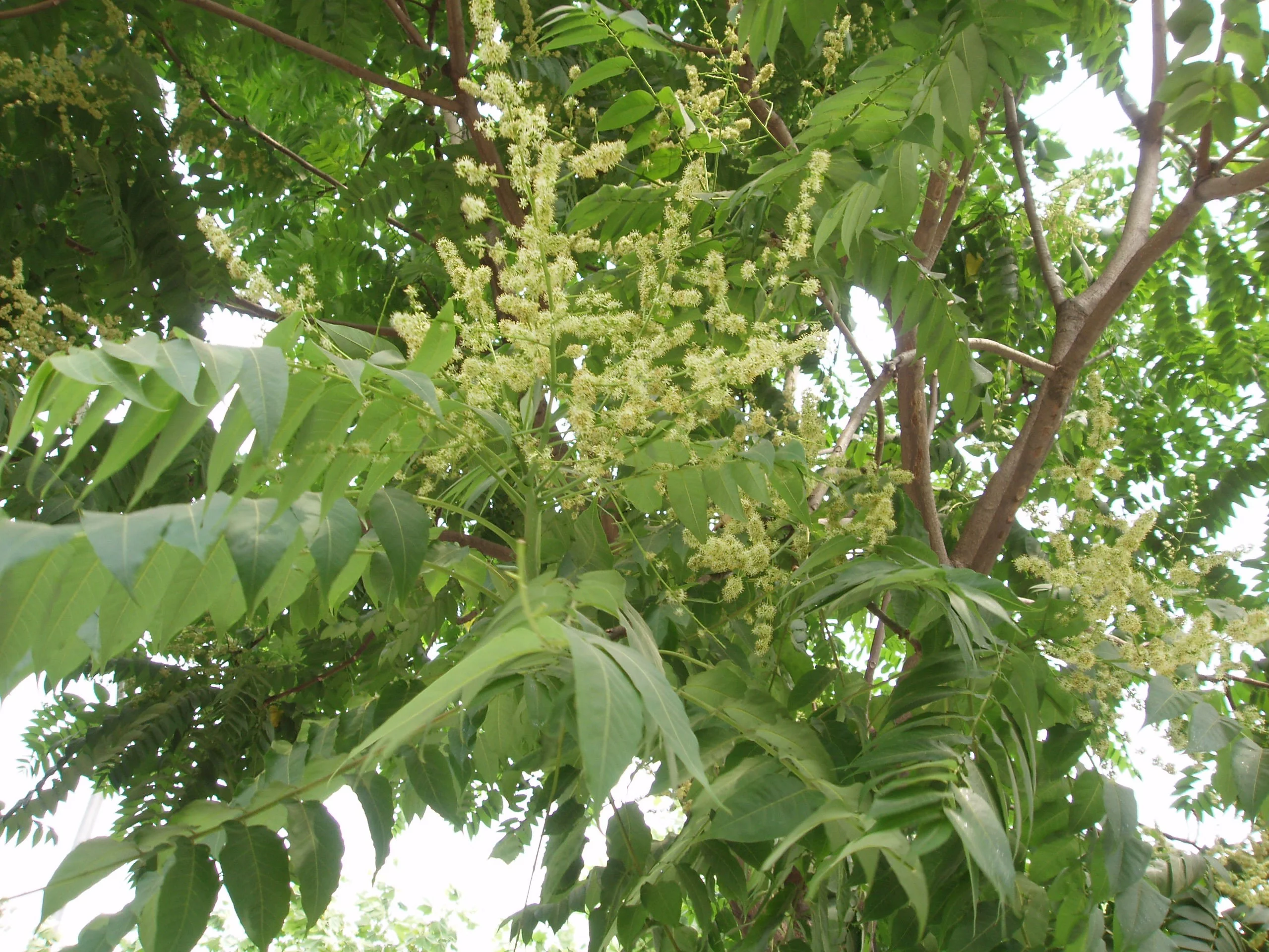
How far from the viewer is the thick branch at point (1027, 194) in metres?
2.20

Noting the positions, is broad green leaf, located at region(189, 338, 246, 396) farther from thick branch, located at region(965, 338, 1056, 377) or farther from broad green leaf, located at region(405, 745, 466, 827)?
thick branch, located at region(965, 338, 1056, 377)

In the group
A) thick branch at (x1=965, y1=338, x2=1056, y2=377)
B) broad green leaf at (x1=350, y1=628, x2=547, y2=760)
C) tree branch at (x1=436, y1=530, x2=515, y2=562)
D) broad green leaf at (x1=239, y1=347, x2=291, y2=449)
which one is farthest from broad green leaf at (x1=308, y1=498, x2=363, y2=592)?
thick branch at (x1=965, y1=338, x2=1056, y2=377)

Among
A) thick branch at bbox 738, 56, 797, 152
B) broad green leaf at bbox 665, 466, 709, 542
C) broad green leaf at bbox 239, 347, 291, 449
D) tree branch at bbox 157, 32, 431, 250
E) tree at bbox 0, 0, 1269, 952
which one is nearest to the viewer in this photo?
broad green leaf at bbox 239, 347, 291, 449

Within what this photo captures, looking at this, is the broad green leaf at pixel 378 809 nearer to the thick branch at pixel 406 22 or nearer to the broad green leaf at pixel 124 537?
the broad green leaf at pixel 124 537

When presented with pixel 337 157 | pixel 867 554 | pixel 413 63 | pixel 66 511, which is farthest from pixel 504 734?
pixel 337 157

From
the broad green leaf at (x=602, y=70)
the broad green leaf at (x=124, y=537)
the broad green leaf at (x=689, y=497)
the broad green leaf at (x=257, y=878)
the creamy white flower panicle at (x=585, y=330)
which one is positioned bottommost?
the broad green leaf at (x=257, y=878)

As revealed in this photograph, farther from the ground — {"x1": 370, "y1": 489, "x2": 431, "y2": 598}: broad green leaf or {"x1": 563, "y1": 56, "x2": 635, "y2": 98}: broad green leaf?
{"x1": 563, "y1": 56, "x2": 635, "y2": 98}: broad green leaf

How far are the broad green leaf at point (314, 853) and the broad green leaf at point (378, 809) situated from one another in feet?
0.13

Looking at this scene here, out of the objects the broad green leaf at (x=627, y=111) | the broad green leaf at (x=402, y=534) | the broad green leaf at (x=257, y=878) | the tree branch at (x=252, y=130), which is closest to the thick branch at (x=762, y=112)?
the broad green leaf at (x=627, y=111)

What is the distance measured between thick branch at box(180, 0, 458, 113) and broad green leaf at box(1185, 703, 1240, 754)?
6.48 ft

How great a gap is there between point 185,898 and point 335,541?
419 mm

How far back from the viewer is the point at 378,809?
115 cm

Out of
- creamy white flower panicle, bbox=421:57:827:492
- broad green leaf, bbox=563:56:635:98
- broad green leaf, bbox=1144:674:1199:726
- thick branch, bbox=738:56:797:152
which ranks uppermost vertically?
thick branch, bbox=738:56:797:152

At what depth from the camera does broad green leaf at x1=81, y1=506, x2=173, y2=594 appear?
78 cm
